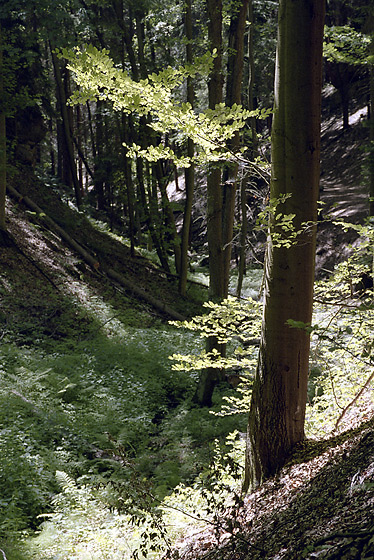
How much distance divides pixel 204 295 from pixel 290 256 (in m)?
12.4

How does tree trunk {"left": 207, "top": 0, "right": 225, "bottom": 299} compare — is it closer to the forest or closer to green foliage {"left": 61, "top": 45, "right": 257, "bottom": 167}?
the forest

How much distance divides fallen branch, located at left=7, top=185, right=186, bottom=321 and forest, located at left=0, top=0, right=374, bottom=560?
0.07 m

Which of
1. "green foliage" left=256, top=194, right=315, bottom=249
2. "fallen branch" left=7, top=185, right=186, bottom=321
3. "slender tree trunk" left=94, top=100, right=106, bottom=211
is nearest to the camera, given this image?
"green foliage" left=256, top=194, right=315, bottom=249

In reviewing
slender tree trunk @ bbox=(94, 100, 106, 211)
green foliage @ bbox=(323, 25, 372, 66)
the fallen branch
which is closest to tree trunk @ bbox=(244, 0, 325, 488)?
green foliage @ bbox=(323, 25, 372, 66)

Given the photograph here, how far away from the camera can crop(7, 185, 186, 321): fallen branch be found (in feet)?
44.4

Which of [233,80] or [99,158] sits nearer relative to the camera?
[233,80]

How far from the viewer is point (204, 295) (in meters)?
15.7

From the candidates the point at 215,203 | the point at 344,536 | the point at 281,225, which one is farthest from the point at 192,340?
the point at 344,536

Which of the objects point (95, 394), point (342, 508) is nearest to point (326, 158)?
point (95, 394)

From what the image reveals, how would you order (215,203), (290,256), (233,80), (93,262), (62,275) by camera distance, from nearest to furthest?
(290,256) → (233,80) → (215,203) → (62,275) → (93,262)

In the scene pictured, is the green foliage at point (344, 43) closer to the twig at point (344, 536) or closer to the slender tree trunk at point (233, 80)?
the slender tree trunk at point (233, 80)

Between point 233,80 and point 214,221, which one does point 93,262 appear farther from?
point 233,80

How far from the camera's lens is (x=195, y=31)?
27891 mm

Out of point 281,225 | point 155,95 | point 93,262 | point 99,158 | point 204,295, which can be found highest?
point 99,158
